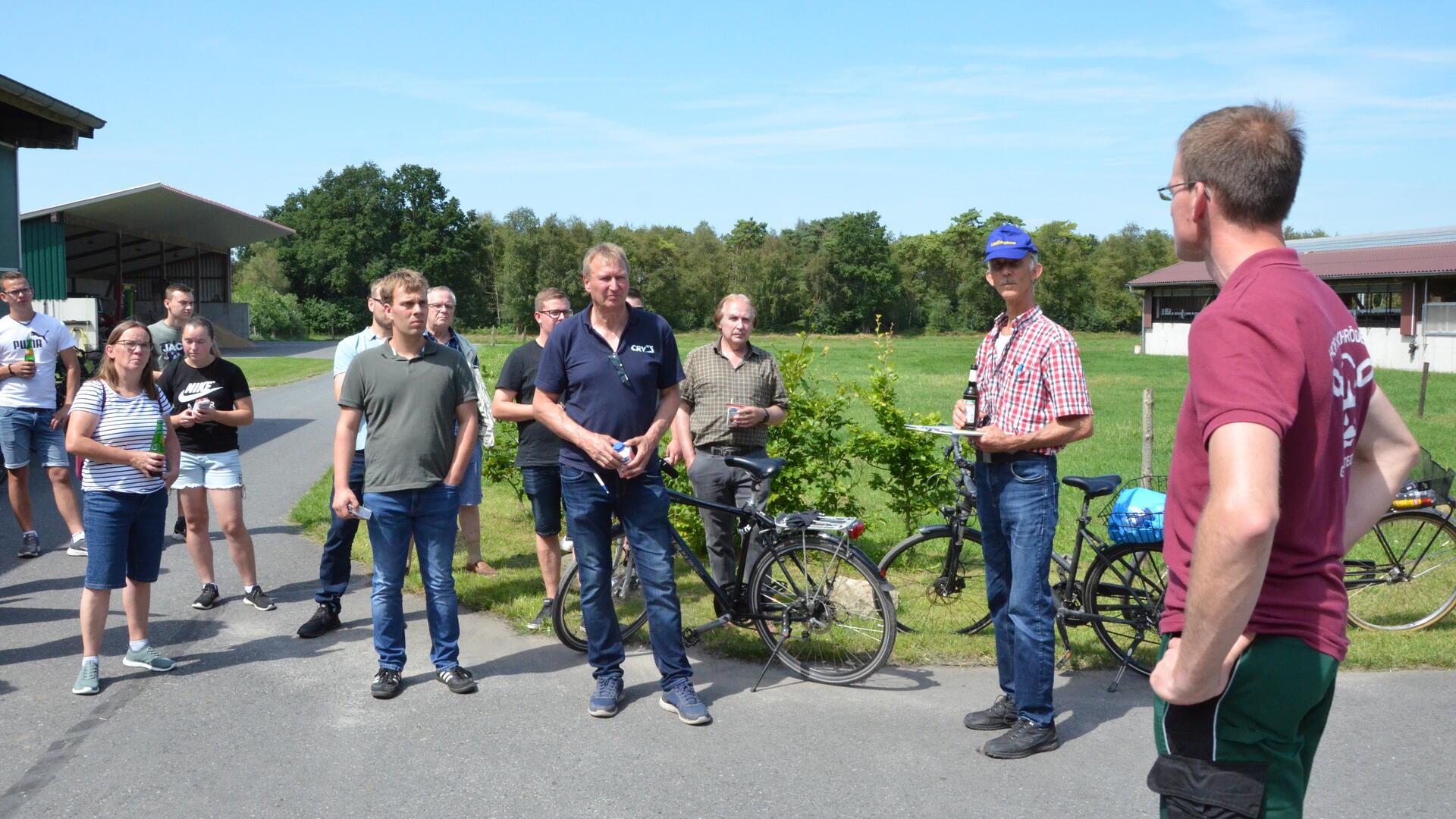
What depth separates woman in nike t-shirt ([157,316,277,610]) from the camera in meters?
6.85

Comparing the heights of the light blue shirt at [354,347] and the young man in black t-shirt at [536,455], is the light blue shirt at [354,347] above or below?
above

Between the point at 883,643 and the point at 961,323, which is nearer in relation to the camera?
the point at 883,643

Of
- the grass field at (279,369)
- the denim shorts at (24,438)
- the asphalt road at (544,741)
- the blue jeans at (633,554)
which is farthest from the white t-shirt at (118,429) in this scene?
the grass field at (279,369)

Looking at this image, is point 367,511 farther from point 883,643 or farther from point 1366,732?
point 1366,732

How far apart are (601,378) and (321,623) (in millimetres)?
2664

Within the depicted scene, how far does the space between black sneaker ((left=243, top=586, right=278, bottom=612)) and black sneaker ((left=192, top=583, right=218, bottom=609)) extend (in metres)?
0.20

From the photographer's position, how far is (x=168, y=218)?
39.3 m

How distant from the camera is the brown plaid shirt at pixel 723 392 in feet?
21.5

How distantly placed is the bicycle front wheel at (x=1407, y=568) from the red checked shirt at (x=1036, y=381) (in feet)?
9.67

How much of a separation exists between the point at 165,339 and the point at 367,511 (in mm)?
4797

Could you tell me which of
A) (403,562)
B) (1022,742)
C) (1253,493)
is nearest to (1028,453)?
(1022,742)

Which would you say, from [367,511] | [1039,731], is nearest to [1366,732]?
[1039,731]

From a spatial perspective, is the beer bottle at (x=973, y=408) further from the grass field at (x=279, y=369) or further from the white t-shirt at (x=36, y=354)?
the grass field at (x=279, y=369)

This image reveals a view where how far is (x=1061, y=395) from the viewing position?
4652mm
